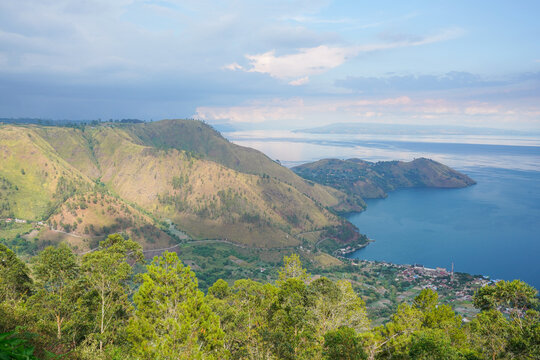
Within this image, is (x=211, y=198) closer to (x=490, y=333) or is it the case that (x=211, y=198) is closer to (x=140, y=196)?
(x=140, y=196)

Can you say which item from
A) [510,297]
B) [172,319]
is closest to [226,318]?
[172,319]

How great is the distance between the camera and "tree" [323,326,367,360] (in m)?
14.6

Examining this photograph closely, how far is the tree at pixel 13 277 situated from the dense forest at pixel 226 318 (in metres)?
0.08

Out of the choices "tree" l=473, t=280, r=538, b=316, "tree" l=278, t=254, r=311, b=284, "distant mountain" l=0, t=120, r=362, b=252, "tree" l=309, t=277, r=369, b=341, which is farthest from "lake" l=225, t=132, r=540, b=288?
"tree" l=309, t=277, r=369, b=341

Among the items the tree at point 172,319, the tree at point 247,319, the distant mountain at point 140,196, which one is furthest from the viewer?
the distant mountain at point 140,196

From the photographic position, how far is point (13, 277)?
81.1ft

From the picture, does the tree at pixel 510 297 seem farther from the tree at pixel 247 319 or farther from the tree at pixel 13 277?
the tree at pixel 13 277

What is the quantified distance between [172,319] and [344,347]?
25.8 feet

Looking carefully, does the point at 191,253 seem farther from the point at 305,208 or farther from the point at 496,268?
the point at 496,268

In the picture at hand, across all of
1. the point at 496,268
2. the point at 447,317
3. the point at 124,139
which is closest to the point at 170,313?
the point at 447,317

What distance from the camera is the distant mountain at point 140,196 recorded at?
355 feet

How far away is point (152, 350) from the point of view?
13039mm

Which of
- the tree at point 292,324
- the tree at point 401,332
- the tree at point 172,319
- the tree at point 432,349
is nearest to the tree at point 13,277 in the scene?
the tree at point 172,319

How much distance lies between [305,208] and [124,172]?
89204mm
